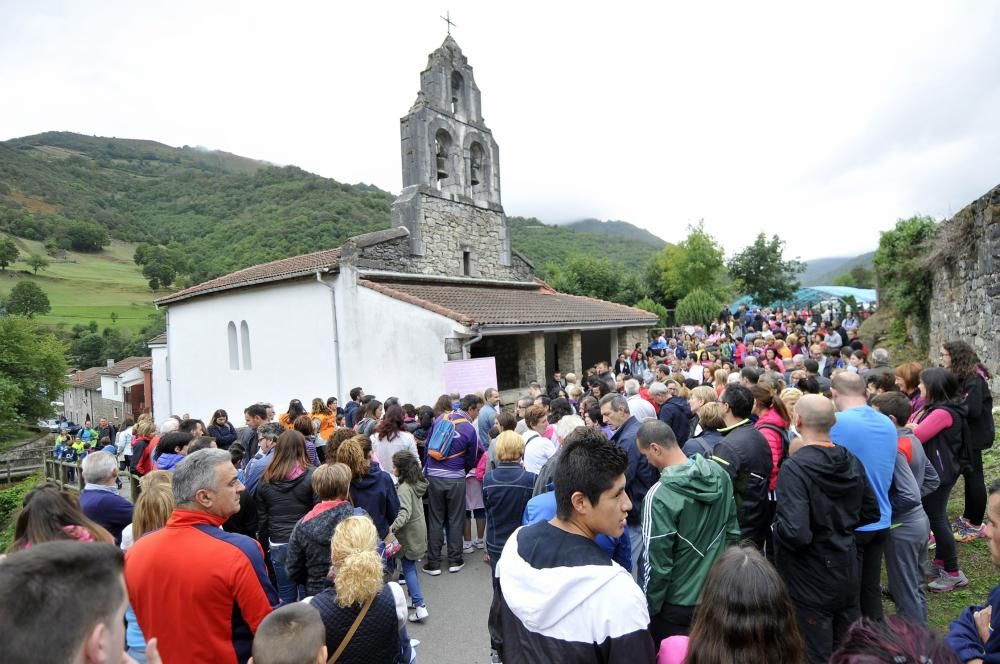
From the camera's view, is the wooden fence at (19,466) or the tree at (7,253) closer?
the wooden fence at (19,466)

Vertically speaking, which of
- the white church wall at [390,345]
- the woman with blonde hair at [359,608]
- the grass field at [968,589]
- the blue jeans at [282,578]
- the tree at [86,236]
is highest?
the tree at [86,236]

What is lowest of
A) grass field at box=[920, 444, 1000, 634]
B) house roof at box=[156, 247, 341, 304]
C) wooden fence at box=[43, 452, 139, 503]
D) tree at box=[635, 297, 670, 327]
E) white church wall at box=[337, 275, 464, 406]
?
wooden fence at box=[43, 452, 139, 503]

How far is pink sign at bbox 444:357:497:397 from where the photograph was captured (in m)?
10.7

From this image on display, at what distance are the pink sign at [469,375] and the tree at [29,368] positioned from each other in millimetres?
32097

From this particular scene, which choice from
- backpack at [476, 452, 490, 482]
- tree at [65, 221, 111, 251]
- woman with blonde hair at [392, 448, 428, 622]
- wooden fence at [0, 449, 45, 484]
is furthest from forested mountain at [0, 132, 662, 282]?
woman with blonde hair at [392, 448, 428, 622]

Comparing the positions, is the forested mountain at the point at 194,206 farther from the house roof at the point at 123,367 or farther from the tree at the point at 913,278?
the tree at the point at 913,278

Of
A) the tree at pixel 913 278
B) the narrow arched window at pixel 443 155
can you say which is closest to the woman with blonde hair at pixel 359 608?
the tree at pixel 913 278

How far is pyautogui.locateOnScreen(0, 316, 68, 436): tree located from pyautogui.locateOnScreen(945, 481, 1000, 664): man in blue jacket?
39761 millimetres

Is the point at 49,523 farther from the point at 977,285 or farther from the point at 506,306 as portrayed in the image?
the point at 506,306

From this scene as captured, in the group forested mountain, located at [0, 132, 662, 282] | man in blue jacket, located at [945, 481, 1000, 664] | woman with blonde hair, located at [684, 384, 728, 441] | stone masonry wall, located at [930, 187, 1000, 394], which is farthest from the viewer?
forested mountain, located at [0, 132, 662, 282]

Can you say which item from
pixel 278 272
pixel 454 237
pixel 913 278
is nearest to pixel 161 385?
pixel 278 272

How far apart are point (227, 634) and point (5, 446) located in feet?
127

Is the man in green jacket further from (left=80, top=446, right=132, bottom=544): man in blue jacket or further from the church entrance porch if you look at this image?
the church entrance porch

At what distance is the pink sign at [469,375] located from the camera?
420 inches
